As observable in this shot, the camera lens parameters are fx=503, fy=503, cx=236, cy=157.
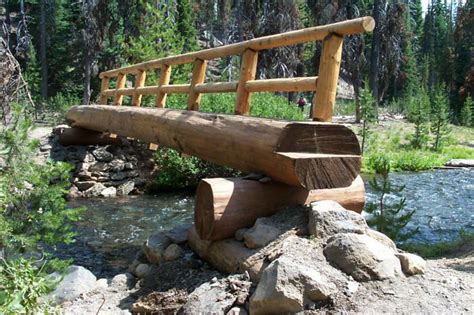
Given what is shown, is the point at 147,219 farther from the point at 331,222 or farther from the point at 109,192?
the point at 331,222

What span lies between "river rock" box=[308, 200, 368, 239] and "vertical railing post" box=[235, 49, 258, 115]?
211 cm

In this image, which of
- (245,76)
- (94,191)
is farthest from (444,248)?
(94,191)

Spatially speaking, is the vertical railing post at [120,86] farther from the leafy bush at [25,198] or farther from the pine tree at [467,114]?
the pine tree at [467,114]

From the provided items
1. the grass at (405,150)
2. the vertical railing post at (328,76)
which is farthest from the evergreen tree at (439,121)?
the vertical railing post at (328,76)

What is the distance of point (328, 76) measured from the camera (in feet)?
16.0

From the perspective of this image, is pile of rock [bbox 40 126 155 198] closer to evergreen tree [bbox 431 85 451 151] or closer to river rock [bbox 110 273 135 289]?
river rock [bbox 110 273 135 289]

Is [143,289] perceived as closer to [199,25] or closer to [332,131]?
[332,131]

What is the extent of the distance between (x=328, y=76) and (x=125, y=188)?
8.40 metres

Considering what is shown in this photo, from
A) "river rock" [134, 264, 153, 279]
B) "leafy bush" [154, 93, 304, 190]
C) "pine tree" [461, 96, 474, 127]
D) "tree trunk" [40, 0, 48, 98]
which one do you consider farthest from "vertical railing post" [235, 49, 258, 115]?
"tree trunk" [40, 0, 48, 98]

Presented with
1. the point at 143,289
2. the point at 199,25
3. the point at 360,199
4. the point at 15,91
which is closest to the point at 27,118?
the point at 15,91

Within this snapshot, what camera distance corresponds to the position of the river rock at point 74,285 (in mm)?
5074

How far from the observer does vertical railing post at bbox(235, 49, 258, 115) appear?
605 cm

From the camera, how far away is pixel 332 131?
474cm

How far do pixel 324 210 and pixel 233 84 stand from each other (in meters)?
2.64
